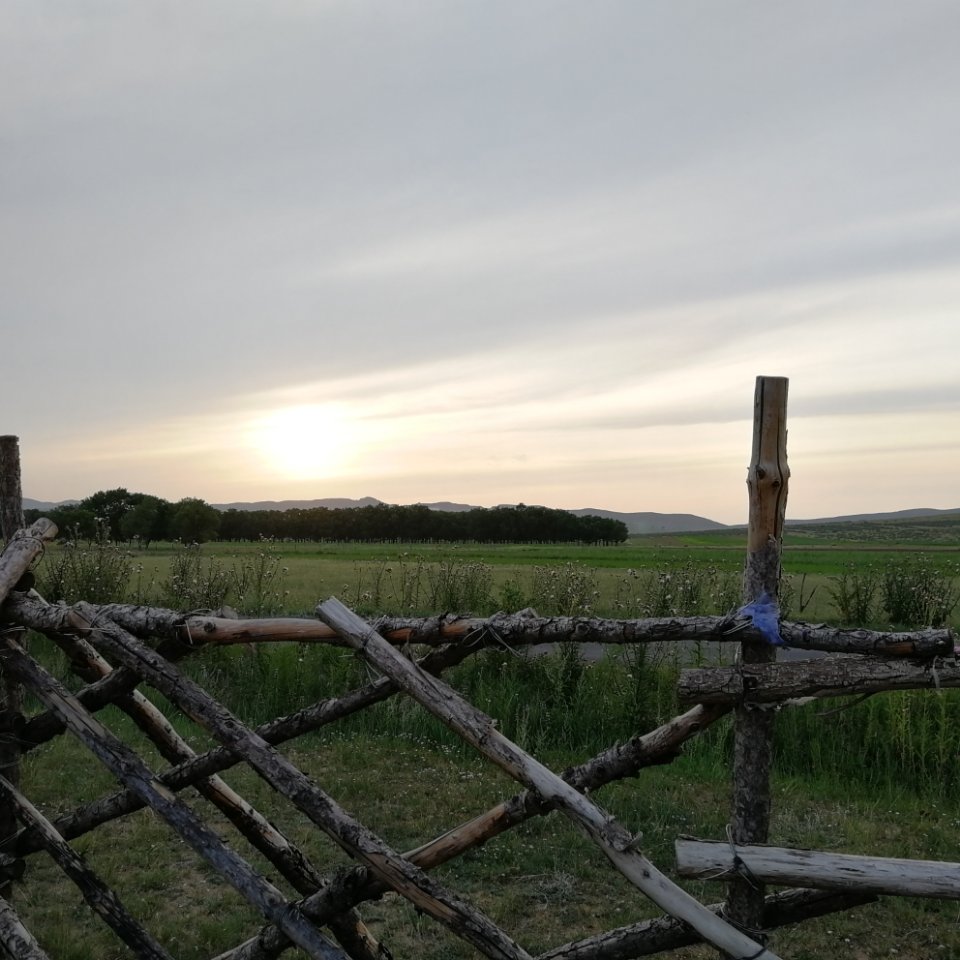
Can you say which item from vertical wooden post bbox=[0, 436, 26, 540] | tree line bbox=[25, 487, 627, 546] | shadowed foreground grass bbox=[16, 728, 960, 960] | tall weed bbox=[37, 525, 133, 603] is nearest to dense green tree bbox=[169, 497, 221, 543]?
tree line bbox=[25, 487, 627, 546]

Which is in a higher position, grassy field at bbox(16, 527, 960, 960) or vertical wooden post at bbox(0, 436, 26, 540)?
vertical wooden post at bbox(0, 436, 26, 540)

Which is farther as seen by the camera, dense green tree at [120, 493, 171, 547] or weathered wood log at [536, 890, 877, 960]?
dense green tree at [120, 493, 171, 547]

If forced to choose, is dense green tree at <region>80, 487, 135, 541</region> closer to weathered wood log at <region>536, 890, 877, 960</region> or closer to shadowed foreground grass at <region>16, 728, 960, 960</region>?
shadowed foreground grass at <region>16, 728, 960, 960</region>

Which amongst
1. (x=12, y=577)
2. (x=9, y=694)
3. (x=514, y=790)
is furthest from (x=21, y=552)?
(x=514, y=790)

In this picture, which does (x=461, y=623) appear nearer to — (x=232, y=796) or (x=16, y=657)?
(x=232, y=796)

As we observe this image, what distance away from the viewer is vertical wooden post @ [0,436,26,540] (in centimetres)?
484

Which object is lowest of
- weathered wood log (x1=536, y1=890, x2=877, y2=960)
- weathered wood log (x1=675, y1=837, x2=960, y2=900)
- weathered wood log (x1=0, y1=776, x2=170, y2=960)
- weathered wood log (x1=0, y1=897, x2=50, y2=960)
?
weathered wood log (x1=0, y1=897, x2=50, y2=960)

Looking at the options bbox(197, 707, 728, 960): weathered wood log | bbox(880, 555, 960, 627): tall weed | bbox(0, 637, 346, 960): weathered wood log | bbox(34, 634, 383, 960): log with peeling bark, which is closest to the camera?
bbox(197, 707, 728, 960): weathered wood log

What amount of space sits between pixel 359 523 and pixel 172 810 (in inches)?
1600

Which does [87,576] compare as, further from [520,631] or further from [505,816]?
[520,631]

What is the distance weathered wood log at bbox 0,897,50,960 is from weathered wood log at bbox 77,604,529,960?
1399 mm

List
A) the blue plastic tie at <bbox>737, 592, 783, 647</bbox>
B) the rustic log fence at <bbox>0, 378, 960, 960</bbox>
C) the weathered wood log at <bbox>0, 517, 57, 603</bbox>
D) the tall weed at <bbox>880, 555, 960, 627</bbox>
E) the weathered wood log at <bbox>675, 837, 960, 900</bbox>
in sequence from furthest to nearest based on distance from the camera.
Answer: the tall weed at <bbox>880, 555, 960, 627</bbox> → the weathered wood log at <bbox>0, 517, 57, 603</bbox> → the blue plastic tie at <bbox>737, 592, 783, 647</bbox> → the rustic log fence at <bbox>0, 378, 960, 960</bbox> → the weathered wood log at <bbox>675, 837, 960, 900</bbox>

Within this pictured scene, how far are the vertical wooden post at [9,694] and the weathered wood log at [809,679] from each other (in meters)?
3.55

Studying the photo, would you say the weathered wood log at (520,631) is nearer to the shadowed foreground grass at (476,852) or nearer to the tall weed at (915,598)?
the shadowed foreground grass at (476,852)
